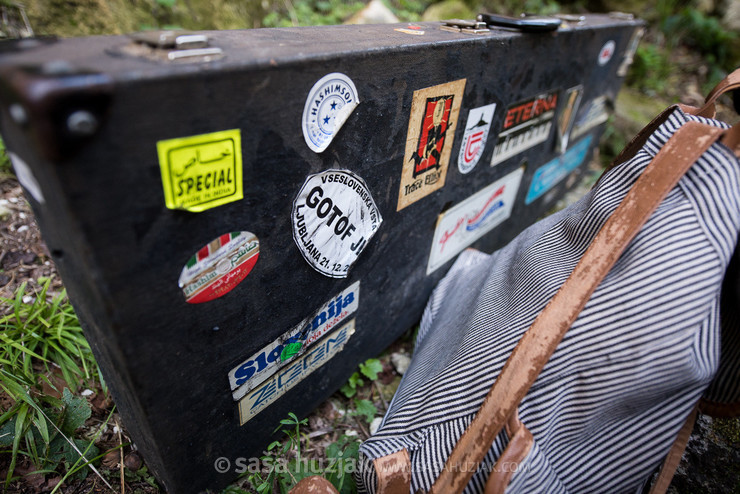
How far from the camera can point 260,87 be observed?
0.74 m

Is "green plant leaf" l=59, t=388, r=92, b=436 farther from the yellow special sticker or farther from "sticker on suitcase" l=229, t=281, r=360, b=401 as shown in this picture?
the yellow special sticker

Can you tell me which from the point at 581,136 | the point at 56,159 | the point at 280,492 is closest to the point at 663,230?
the point at 56,159

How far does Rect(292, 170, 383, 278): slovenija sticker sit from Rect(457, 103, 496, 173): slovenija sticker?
46cm

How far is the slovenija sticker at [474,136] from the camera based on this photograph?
4.62 ft

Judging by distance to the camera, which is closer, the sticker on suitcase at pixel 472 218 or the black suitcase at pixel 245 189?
the black suitcase at pixel 245 189

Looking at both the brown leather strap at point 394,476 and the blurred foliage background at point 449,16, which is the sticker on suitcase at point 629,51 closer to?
the blurred foliage background at point 449,16

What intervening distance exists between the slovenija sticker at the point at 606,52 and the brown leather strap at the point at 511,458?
1.97 meters

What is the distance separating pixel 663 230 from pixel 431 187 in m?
0.71

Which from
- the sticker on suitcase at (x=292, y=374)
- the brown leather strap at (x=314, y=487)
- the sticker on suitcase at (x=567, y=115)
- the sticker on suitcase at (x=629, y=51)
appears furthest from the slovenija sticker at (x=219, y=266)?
the sticker on suitcase at (x=629, y=51)

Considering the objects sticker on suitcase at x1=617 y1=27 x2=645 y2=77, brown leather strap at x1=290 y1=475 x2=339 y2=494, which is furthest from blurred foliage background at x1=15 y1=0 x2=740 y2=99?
brown leather strap at x1=290 y1=475 x2=339 y2=494

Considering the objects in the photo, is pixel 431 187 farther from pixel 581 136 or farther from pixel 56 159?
pixel 581 136

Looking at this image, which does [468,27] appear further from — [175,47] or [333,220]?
[175,47]

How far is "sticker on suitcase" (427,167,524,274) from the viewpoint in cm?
166

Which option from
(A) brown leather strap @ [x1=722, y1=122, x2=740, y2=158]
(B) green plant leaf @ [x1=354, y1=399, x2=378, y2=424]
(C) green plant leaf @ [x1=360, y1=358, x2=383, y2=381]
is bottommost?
(B) green plant leaf @ [x1=354, y1=399, x2=378, y2=424]
